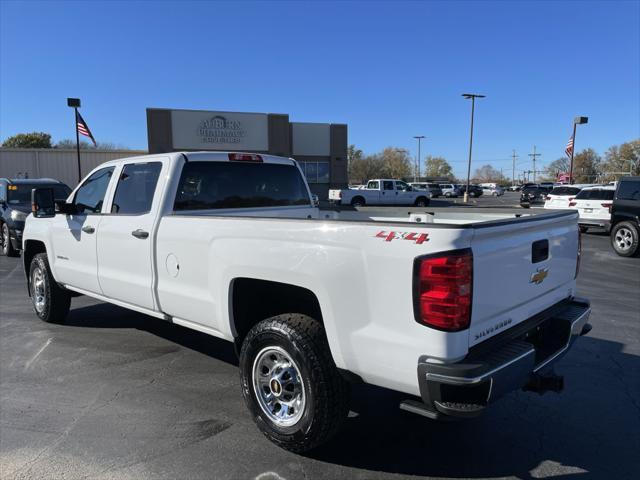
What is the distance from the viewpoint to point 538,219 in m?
3.13

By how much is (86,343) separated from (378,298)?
4.03m

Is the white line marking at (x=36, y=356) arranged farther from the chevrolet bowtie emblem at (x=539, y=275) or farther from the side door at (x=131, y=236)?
the chevrolet bowtie emblem at (x=539, y=275)

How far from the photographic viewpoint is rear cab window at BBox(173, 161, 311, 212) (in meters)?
4.37

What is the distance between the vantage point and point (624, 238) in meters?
12.0

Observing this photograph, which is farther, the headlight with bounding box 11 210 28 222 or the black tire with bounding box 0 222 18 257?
the black tire with bounding box 0 222 18 257

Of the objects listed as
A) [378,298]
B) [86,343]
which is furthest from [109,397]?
[378,298]

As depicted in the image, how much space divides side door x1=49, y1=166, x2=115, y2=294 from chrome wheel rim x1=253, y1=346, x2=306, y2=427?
2406 millimetres

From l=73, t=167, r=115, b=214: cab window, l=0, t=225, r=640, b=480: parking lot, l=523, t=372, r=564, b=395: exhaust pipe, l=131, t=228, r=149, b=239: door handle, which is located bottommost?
l=0, t=225, r=640, b=480: parking lot

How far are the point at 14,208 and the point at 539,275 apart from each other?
1194 cm

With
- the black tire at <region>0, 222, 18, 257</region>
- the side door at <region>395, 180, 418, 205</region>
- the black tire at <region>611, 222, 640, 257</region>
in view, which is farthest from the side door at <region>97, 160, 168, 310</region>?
the side door at <region>395, 180, 418, 205</region>

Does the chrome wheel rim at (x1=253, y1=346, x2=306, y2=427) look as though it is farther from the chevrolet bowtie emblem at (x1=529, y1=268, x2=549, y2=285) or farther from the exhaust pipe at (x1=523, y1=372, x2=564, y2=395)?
the chevrolet bowtie emblem at (x1=529, y1=268, x2=549, y2=285)

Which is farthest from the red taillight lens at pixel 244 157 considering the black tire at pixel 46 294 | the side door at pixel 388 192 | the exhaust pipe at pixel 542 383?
the side door at pixel 388 192

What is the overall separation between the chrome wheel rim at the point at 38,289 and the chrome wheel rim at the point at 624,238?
12300mm

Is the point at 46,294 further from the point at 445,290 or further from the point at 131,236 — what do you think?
the point at 445,290
